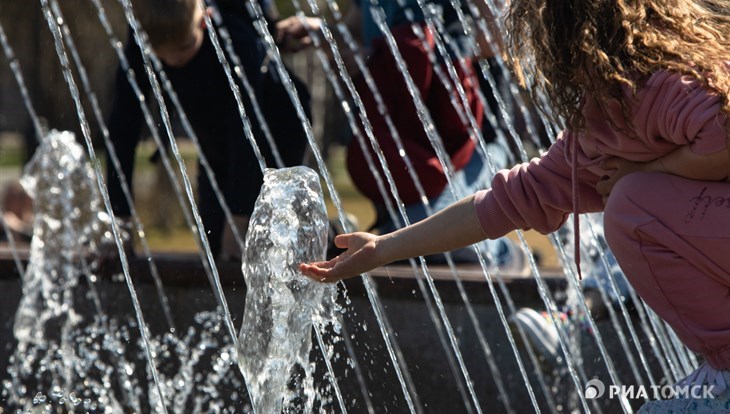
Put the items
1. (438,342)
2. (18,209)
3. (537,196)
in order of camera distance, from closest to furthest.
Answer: (537,196) → (438,342) → (18,209)

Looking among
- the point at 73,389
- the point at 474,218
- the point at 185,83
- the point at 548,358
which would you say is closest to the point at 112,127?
the point at 185,83

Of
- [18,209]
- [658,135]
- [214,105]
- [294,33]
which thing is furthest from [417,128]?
[18,209]

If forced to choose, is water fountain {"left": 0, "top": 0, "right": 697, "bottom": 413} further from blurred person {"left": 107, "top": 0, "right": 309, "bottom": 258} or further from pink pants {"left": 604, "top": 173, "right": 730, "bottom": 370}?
pink pants {"left": 604, "top": 173, "right": 730, "bottom": 370}

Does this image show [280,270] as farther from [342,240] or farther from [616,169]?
[616,169]

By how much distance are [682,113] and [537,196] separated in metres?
0.40

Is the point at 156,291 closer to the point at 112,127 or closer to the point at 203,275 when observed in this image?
the point at 203,275

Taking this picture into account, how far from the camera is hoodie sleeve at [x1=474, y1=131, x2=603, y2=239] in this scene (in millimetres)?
2158

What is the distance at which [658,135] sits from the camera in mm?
1925

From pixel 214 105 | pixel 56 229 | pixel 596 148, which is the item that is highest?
pixel 56 229

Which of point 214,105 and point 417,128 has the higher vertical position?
point 214,105

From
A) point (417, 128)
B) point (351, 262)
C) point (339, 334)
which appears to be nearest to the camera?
point (351, 262)

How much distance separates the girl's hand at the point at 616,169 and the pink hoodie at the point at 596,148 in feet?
0.04

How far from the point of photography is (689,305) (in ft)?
6.36

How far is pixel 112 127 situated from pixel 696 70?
128 inches
